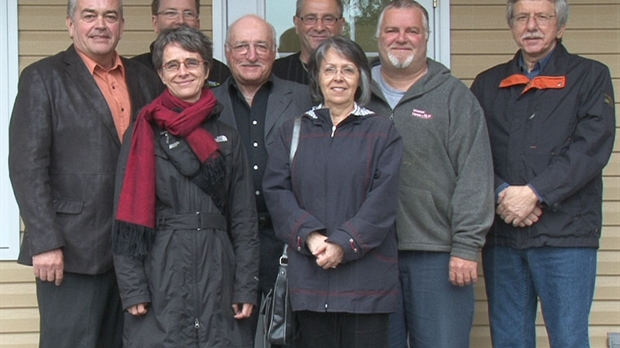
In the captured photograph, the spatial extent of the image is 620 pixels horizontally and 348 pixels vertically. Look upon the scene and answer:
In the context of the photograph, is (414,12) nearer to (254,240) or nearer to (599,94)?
(599,94)

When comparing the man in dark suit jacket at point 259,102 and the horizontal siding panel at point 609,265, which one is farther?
the horizontal siding panel at point 609,265

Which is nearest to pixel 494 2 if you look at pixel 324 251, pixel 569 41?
pixel 569 41

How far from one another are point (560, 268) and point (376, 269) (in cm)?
93

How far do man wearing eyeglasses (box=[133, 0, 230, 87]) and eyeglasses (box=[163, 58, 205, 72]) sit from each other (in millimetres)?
757

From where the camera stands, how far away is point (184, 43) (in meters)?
3.23

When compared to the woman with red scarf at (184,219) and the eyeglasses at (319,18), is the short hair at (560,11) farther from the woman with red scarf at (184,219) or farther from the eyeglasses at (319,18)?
the woman with red scarf at (184,219)

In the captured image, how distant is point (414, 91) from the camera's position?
3.58 m

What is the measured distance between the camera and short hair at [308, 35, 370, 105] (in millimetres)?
3297

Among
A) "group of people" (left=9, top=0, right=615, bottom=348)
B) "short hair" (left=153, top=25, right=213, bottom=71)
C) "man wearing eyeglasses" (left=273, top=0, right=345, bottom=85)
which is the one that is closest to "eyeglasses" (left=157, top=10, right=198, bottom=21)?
"group of people" (left=9, top=0, right=615, bottom=348)

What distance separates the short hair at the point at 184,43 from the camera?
3.24 m

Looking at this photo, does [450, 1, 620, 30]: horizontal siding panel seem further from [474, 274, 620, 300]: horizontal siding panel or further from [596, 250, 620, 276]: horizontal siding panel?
[474, 274, 620, 300]: horizontal siding panel

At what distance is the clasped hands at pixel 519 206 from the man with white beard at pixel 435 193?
0.39 ft

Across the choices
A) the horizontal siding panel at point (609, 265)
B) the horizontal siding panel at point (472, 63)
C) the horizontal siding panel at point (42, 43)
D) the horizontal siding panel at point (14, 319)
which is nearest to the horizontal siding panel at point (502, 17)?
the horizontal siding panel at point (472, 63)

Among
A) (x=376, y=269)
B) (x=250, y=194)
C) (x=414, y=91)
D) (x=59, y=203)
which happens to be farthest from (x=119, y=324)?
(x=414, y=91)
